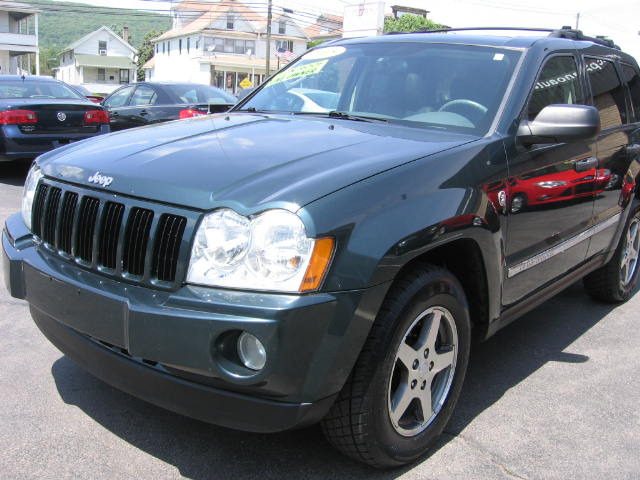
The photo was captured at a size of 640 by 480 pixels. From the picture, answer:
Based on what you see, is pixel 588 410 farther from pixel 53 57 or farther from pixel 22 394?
pixel 53 57

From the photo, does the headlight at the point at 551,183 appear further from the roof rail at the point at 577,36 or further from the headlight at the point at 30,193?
the headlight at the point at 30,193

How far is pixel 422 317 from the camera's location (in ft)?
8.50

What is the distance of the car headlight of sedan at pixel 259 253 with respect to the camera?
2.13 meters

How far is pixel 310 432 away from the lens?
290cm

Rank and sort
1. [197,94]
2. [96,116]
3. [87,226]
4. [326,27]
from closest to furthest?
[87,226]
[96,116]
[197,94]
[326,27]

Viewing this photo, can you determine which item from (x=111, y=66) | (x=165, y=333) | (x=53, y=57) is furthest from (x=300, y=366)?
(x=53, y=57)

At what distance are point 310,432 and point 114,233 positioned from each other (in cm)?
122

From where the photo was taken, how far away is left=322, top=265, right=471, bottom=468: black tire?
2.34m

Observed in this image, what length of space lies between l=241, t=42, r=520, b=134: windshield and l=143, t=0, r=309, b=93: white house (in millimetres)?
54481

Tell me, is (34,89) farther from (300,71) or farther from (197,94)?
(300,71)

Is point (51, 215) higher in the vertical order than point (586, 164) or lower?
lower

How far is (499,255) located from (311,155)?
0.98 meters

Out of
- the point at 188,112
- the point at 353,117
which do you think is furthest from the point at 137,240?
the point at 188,112

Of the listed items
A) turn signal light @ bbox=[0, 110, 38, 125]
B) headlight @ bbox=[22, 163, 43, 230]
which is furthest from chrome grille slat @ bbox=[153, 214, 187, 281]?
turn signal light @ bbox=[0, 110, 38, 125]
